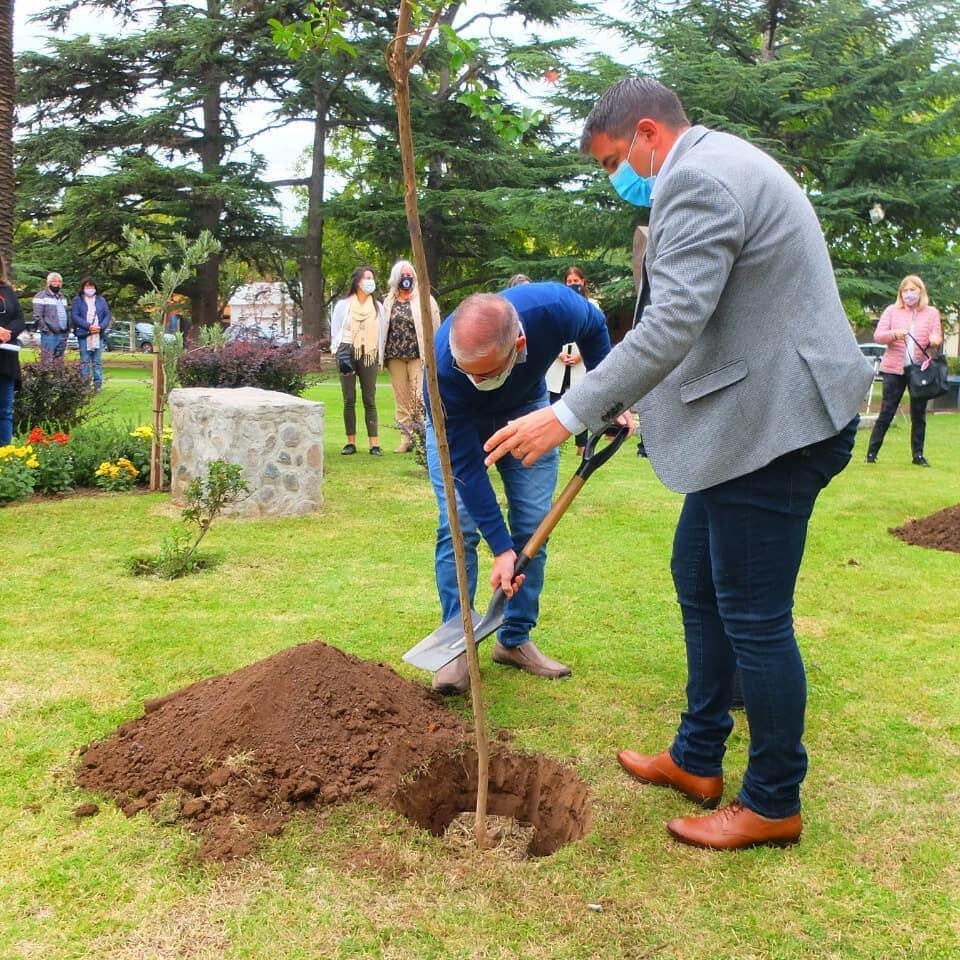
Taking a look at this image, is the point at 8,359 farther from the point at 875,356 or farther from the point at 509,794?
the point at 875,356

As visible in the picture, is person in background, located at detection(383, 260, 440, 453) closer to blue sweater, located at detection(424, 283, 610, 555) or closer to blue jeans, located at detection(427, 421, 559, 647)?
blue jeans, located at detection(427, 421, 559, 647)

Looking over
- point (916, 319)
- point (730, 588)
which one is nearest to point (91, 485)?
point (730, 588)

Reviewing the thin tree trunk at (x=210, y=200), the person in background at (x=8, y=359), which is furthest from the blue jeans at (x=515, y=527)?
the thin tree trunk at (x=210, y=200)

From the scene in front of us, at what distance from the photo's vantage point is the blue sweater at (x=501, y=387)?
3.05 meters

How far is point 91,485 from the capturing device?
7852 millimetres

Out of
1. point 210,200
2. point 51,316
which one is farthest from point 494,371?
point 210,200

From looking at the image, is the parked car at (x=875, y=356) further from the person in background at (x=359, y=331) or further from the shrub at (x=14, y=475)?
the shrub at (x=14, y=475)

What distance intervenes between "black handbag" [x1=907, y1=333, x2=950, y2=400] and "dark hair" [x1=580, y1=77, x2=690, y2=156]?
7.72m

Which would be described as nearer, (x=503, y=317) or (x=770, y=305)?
(x=770, y=305)

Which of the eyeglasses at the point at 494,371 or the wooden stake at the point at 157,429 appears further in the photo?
the wooden stake at the point at 157,429

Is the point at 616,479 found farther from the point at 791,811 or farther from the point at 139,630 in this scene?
the point at 791,811

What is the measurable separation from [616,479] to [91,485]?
460 cm

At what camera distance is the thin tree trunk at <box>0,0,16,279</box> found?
1031cm

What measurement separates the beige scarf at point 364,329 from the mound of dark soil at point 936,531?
4.96m
